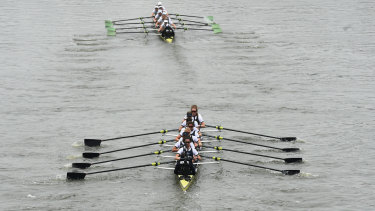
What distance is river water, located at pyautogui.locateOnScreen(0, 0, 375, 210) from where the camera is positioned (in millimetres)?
26188

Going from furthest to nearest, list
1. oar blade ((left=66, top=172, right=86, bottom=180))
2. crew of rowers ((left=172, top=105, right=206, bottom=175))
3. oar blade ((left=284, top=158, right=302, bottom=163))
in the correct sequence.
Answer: oar blade ((left=284, top=158, right=302, bottom=163)) < crew of rowers ((left=172, top=105, right=206, bottom=175)) < oar blade ((left=66, top=172, right=86, bottom=180))

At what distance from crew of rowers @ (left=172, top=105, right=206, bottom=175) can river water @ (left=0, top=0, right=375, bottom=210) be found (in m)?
0.83

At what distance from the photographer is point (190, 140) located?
91.0 ft

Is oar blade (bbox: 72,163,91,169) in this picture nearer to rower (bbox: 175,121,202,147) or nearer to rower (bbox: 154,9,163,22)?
rower (bbox: 175,121,202,147)

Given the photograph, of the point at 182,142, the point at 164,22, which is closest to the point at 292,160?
the point at 182,142

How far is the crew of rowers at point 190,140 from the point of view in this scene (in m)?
27.0

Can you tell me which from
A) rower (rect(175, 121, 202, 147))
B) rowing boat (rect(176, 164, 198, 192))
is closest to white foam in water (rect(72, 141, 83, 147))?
rower (rect(175, 121, 202, 147))

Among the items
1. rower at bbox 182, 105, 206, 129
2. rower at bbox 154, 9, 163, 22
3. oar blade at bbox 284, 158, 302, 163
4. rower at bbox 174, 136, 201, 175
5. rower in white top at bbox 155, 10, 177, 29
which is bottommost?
rower at bbox 174, 136, 201, 175

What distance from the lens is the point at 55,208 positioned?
2472 centimetres

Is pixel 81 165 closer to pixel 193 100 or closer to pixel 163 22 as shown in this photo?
pixel 193 100

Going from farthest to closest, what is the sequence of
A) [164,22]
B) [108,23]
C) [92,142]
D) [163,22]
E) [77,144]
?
[108,23] < [163,22] < [164,22] < [77,144] < [92,142]

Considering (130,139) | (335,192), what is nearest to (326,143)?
(335,192)

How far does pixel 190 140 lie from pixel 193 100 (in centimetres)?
1033

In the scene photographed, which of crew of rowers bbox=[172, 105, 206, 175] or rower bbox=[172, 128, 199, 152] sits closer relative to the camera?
crew of rowers bbox=[172, 105, 206, 175]
